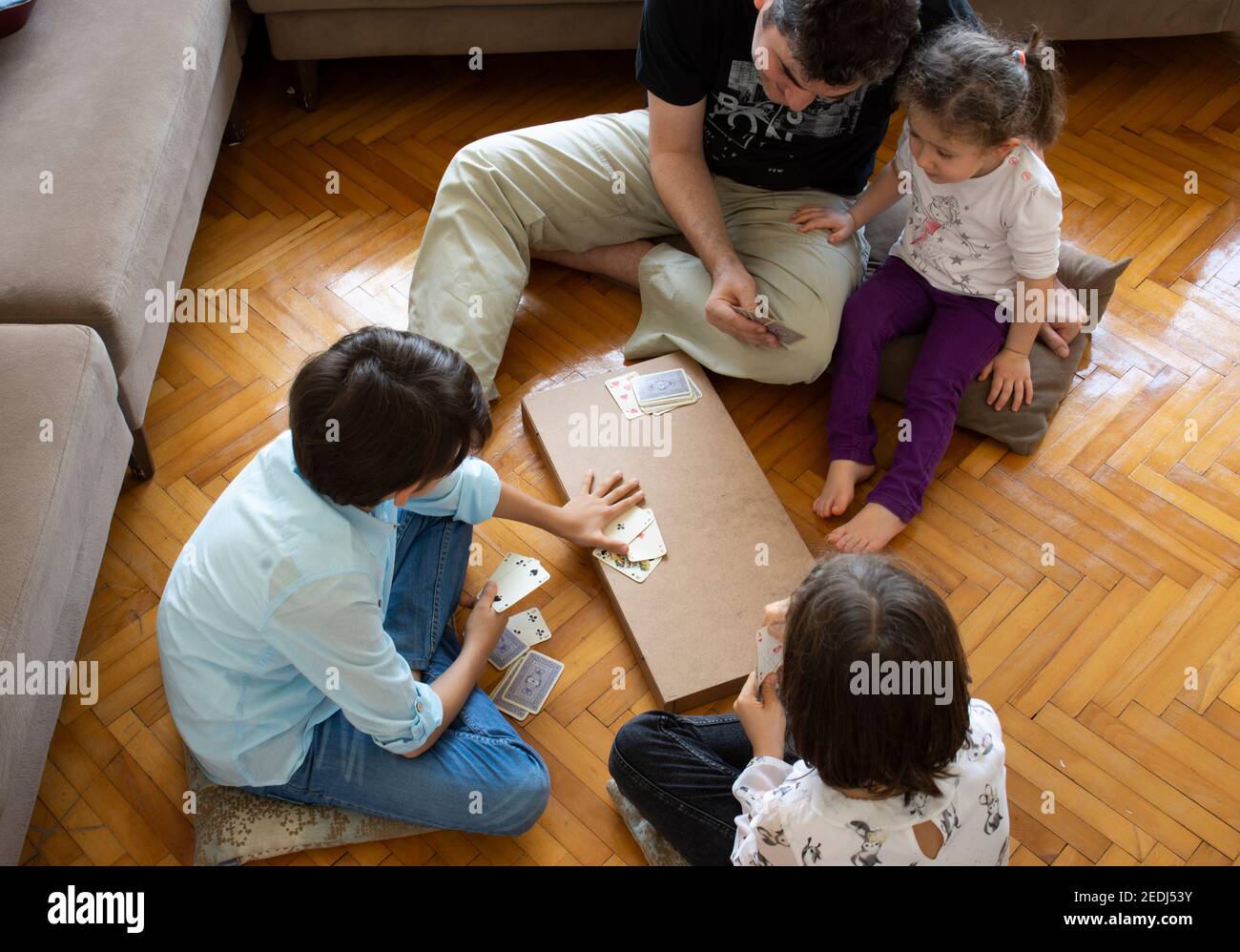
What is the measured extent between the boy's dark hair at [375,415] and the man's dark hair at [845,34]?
0.84m

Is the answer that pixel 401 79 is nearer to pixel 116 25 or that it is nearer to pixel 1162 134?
pixel 116 25

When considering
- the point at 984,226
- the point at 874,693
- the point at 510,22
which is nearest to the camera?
the point at 874,693

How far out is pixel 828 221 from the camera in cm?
245

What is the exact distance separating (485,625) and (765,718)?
51cm

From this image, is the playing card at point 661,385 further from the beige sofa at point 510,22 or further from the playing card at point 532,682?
the beige sofa at point 510,22

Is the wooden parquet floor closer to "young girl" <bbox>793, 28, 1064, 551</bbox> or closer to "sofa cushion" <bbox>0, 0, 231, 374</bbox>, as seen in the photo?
"young girl" <bbox>793, 28, 1064, 551</bbox>

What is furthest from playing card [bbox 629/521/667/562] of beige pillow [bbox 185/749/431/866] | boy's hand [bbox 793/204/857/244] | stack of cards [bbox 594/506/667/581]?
boy's hand [bbox 793/204/857/244]

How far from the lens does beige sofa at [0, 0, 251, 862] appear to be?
1.79 metres

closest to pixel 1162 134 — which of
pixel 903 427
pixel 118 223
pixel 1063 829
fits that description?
pixel 903 427

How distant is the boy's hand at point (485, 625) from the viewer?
1997 mm

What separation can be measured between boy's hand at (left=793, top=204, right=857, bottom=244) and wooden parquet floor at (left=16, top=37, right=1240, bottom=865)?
1.09ft

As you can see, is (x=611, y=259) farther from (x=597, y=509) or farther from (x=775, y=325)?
(x=597, y=509)

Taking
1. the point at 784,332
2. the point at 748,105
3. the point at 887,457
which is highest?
the point at 748,105

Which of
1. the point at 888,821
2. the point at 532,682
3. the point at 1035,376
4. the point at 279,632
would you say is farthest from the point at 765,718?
the point at 1035,376
